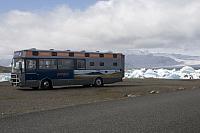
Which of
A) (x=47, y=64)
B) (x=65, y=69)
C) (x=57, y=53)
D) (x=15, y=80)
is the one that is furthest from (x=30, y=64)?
(x=65, y=69)

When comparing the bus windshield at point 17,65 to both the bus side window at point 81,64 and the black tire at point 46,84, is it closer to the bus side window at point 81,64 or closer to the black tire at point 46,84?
the black tire at point 46,84

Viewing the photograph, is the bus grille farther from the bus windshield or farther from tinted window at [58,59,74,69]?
tinted window at [58,59,74,69]

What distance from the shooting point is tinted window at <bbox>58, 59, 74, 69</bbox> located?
29016 millimetres

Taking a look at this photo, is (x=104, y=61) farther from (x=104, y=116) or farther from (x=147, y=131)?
(x=147, y=131)

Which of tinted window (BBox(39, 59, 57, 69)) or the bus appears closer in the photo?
the bus

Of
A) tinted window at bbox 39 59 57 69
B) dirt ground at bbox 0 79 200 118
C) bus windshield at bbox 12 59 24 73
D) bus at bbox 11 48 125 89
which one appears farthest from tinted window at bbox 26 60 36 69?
dirt ground at bbox 0 79 200 118

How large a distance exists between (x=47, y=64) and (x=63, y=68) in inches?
55.5

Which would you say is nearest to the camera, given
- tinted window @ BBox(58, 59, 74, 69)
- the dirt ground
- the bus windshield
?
the dirt ground

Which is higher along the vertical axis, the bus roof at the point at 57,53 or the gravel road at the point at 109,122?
the bus roof at the point at 57,53

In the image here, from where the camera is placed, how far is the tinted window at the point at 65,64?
29016 mm

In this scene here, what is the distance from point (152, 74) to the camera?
7288 cm

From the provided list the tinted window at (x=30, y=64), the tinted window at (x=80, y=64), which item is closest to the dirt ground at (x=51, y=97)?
the tinted window at (x=30, y=64)

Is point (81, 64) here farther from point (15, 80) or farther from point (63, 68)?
point (15, 80)

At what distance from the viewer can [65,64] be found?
2938 cm
